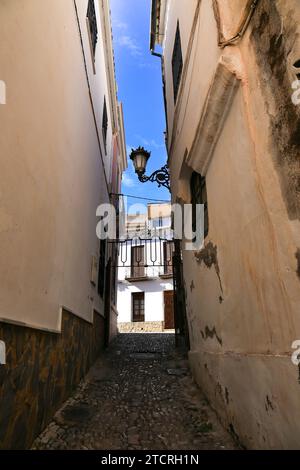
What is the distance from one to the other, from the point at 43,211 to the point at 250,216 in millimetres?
2103

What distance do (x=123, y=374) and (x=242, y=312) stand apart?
3435 mm

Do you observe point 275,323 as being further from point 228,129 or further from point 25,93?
point 25,93

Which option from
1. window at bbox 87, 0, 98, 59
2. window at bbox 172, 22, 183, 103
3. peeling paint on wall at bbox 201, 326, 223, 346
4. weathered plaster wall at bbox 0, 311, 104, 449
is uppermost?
window at bbox 87, 0, 98, 59

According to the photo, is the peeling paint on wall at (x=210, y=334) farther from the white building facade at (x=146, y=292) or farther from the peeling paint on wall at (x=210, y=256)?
the white building facade at (x=146, y=292)

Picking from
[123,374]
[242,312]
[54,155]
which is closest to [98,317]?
[123,374]

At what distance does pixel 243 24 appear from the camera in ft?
8.77

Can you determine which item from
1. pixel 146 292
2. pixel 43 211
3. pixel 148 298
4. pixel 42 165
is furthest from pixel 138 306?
pixel 42 165

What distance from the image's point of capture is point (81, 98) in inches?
213

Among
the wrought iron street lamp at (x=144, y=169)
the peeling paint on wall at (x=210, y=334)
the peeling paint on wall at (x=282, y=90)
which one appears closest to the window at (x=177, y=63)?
the wrought iron street lamp at (x=144, y=169)

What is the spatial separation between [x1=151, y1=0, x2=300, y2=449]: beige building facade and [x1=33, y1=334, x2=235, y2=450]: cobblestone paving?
1.03ft

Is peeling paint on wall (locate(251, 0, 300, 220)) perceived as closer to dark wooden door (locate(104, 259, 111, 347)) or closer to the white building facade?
dark wooden door (locate(104, 259, 111, 347))

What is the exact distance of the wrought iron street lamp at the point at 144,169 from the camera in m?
6.98

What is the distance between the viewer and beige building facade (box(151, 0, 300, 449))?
2.02 meters

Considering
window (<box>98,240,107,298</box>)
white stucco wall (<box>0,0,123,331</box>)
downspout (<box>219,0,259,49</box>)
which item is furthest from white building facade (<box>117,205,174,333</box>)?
downspout (<box>219,0,259,49</box>)
